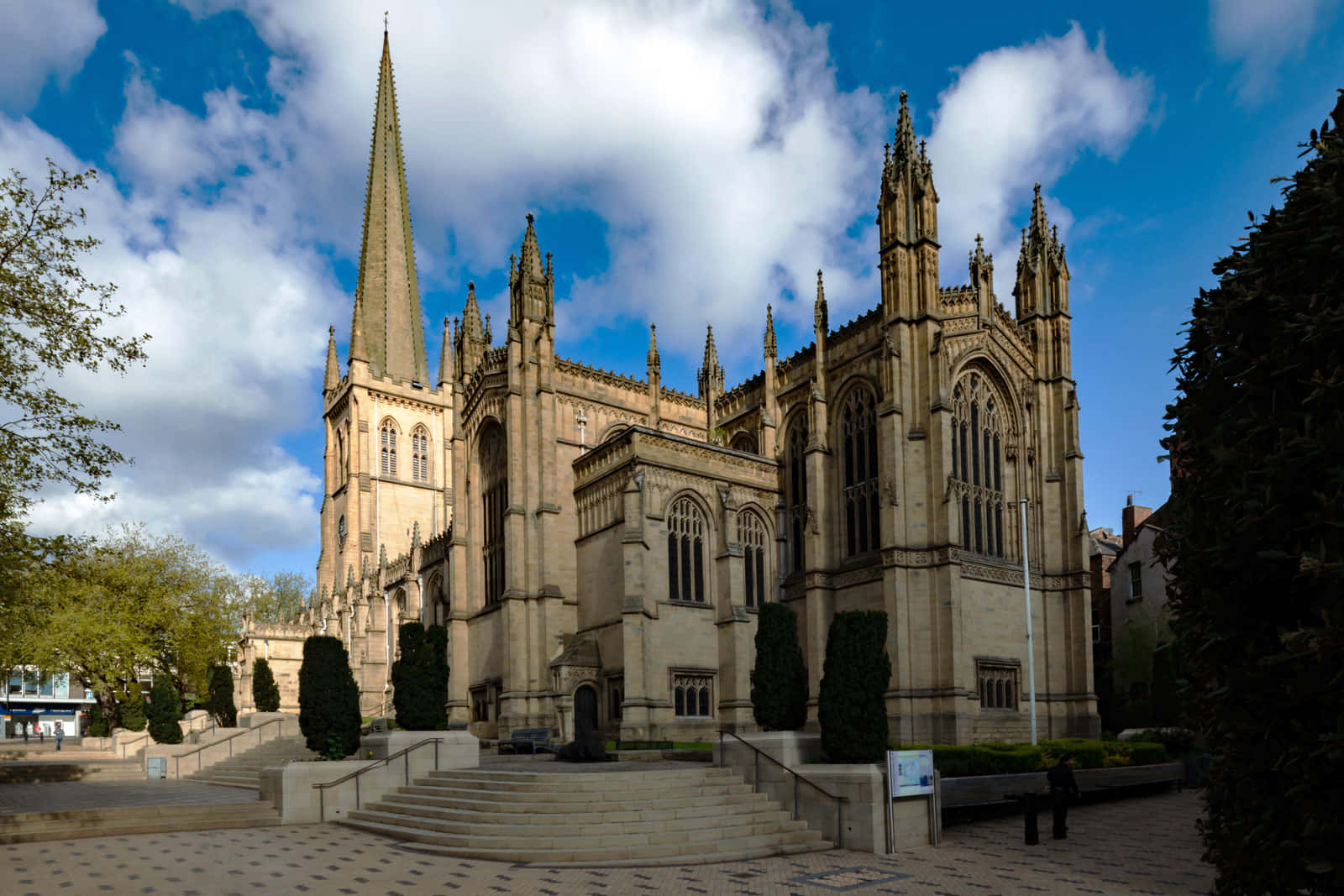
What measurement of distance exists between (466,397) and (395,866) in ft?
103

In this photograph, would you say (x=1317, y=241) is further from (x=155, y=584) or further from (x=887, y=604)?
(x=155, y=584)

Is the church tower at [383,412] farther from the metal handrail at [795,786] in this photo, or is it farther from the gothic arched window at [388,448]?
the metal handrail at [795,786]

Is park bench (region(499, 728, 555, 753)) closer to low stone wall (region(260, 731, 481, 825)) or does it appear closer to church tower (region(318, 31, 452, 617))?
low stone wall (region(260, 731, 481, 825))

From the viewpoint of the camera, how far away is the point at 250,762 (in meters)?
31.2

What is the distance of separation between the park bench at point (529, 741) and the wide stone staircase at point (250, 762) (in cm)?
594

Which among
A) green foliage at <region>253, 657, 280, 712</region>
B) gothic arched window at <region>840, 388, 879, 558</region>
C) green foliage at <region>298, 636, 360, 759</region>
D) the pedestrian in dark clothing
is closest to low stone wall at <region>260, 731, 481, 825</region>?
green foliage at <region>298, 636, 360, 759</region>

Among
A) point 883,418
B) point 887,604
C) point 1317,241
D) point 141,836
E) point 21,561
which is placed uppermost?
point 883,418

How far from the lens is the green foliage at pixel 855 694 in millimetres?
17109

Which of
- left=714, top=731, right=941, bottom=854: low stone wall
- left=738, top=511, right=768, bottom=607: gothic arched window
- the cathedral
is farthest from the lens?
left=738, top=511, right=768, bottom=607: gothic arched window

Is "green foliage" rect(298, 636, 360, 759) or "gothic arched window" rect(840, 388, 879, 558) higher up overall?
"gothic arched window" rect(840, 388, 879, 558)

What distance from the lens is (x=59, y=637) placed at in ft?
132

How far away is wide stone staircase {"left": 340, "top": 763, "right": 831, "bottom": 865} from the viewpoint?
15.7m

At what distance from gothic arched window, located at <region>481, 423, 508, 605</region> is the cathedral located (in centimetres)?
16

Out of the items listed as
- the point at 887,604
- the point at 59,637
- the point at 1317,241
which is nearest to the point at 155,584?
the point at 59,637
